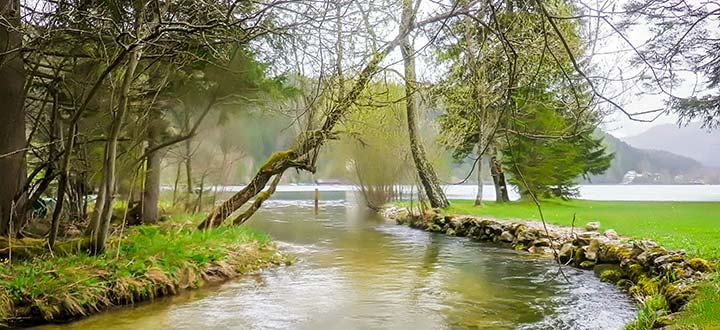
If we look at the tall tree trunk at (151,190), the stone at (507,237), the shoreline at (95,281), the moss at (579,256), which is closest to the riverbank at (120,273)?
the shoreline at (95,281)

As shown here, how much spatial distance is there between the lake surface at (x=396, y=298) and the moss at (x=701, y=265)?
0.85 m

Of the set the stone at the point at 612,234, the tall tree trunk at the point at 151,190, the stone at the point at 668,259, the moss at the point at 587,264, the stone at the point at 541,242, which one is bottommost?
the moss at the point at 587,264

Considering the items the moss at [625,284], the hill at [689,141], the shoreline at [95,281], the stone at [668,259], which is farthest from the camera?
the hill at [689,141]

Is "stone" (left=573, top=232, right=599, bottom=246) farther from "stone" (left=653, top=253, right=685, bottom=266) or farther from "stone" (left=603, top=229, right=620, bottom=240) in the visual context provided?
"stone" (left=653, top=253, right=685, bottom=266)

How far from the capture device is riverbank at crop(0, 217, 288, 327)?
588 cm

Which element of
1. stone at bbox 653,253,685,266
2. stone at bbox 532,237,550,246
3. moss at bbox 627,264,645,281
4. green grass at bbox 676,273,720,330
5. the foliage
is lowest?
moss at bbox 627,264,645,281

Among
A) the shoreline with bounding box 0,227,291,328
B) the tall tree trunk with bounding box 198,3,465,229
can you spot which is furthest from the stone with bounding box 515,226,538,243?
the shoreline with bounding box 0,227,291,328

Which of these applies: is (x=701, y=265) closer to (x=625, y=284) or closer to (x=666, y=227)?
(x=625, y=284)

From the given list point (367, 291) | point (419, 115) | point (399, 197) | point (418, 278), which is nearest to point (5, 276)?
point (367, 291)

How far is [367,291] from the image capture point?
7684 mm

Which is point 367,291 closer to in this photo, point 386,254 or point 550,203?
point 386,254

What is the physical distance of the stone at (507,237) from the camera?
13.1 metres

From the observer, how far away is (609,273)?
27.2 feet

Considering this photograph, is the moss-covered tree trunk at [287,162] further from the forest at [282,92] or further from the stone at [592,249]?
the stone at [592,249]
